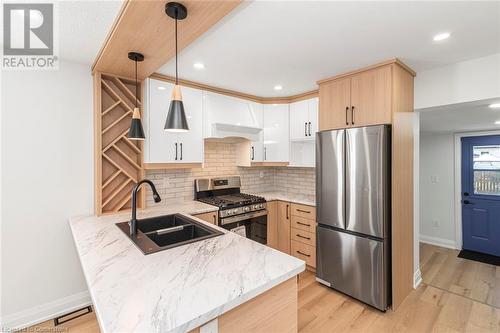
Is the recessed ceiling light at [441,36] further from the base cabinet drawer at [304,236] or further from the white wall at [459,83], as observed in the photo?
the base cabinet drawer at [304,236]

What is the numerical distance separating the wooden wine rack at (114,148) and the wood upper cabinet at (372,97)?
7.87 feet

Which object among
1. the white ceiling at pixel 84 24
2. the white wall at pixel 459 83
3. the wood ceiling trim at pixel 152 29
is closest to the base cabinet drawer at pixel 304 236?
the white wall at pixel 459 83

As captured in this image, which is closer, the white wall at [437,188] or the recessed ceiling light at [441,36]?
the recessed ceiling light at [441,36]

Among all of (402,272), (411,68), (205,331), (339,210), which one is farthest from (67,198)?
(411,68)

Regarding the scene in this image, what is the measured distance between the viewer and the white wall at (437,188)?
14.0 ft

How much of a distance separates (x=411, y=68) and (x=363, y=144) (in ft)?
3.23

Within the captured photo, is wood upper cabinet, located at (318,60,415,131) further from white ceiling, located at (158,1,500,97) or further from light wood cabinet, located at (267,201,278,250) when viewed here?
light wood cabinet, located at (267,201,278,250)

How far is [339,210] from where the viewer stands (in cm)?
260

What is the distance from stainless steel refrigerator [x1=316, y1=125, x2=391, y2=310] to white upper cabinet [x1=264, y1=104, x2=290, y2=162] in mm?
871

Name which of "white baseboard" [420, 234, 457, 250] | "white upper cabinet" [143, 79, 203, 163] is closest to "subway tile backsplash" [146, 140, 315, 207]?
"white upper cabinet" [143, 79, 203, 163]

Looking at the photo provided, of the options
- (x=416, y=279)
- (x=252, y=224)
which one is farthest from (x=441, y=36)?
(x=252, y=224)

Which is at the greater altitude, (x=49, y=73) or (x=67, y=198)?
(x=49, y=73)

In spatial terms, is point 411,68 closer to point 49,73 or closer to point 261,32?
point 261,32

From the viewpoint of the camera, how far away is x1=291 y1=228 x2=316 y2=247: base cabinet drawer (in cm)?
310
